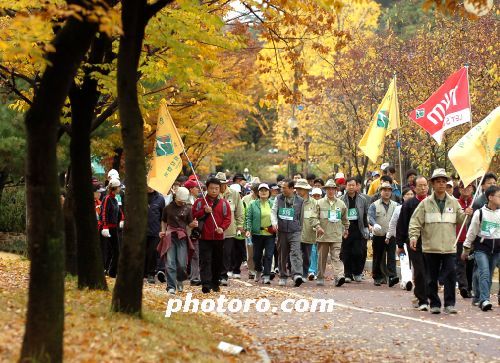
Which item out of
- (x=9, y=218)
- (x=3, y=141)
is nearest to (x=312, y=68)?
(x=9, y=218)

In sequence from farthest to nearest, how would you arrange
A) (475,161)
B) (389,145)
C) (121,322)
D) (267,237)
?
(389,145) < (267,237) < (475,161) < (121,322)

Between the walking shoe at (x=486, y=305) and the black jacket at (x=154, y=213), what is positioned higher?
the black jacket at (x=154, y=213)

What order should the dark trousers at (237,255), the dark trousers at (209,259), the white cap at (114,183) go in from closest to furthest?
the dark trousers at (209,259), the white cap at (114,183), the dark trousers at (237,255)

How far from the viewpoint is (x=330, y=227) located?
1964 centimetres

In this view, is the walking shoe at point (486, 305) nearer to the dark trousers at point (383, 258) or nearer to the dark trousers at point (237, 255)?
the dark trousers at point (383, 258)

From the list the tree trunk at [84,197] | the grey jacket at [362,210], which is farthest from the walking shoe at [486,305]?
the tree trunk at [84,197]

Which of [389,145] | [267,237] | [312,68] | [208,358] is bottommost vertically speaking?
[208,358]

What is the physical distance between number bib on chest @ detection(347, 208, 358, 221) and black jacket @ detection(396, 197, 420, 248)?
4927 mm

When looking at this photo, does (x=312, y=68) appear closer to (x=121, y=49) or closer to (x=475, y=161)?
(x=475, y=161)

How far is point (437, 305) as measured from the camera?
14461 mm

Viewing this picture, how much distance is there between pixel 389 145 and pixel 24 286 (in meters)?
22.4

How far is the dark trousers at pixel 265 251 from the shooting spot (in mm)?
19434

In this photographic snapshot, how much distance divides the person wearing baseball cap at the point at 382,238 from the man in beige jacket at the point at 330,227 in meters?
0.64

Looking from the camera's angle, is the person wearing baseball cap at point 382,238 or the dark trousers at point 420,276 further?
the person wearing baseball cap at point 382,238
